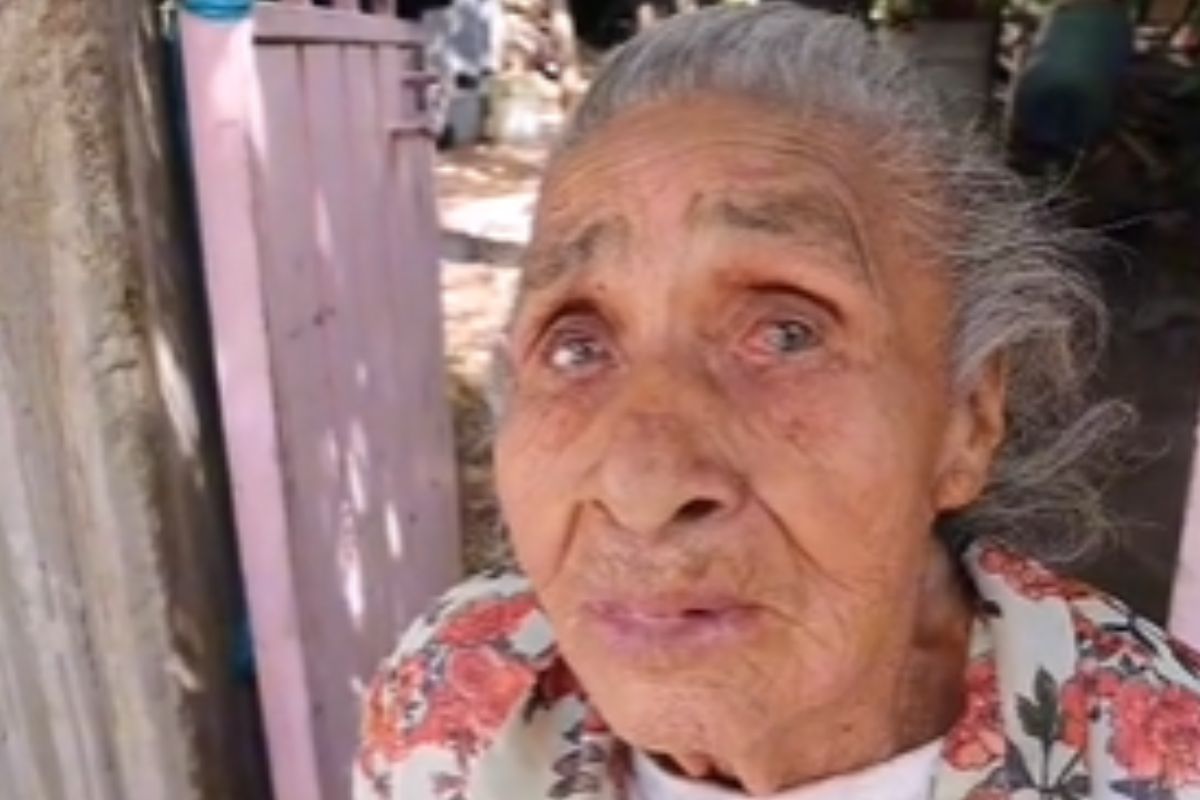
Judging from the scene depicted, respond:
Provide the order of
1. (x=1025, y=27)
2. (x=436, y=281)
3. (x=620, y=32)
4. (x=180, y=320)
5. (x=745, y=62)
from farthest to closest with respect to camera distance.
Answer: (x=620, y=32), (x=1025, y=27), (x=436, y=281), (x=180, y=320), (x=745, y=62)

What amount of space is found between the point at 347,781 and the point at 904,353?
1.50 metres

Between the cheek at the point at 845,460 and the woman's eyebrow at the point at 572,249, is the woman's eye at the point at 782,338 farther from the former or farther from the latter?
the woman's eyebrow at the point at 572,249

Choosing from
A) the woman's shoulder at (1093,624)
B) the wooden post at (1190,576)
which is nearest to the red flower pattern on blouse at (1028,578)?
the woman's shoulder at (1093,624)

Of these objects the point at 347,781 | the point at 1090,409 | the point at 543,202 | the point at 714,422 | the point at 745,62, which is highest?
the point at 745,62

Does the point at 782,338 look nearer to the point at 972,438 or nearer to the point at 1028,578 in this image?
the point at 972,438

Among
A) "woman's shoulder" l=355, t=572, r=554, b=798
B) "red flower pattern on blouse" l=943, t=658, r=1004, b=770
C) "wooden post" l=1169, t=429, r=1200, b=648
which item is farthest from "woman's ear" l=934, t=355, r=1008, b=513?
"wooden post" l=1169, t=429, r=1200, b=648

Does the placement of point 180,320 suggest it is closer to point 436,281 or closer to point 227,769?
point 227,769

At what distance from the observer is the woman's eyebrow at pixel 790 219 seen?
1.17 m

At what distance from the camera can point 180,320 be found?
195cm

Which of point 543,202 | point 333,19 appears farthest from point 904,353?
point 333,19

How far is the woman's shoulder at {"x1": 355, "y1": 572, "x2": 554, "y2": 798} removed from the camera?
55.7 inches

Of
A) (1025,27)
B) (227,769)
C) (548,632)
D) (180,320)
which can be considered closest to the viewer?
(548,632)

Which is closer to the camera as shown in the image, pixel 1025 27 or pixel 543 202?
pixel 543 202

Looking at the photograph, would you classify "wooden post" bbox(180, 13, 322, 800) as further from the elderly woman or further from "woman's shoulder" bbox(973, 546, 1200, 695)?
"woman's shoulder" bbox(973, 546, 1200, 695)
